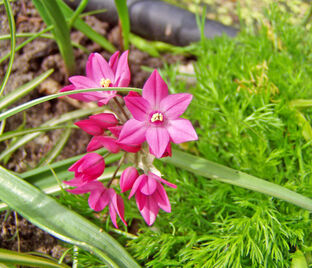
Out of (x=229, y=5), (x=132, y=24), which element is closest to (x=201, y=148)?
(x=132, y=24)

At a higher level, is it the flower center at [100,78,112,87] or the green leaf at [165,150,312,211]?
the flower center at [100,78,112,87]

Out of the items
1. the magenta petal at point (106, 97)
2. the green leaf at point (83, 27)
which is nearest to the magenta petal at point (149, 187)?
the magenta petal at point (106, 97)

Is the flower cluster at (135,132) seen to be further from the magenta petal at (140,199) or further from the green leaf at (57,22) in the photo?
the green leaf at (57,22)

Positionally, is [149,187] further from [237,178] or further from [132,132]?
[237,178]

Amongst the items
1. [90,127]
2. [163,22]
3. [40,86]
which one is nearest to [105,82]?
[90,127]

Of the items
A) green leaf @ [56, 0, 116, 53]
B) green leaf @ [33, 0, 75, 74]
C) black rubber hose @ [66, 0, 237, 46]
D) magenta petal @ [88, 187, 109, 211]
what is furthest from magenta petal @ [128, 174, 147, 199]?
black rubber hose @ [66, 0, 237, 46]

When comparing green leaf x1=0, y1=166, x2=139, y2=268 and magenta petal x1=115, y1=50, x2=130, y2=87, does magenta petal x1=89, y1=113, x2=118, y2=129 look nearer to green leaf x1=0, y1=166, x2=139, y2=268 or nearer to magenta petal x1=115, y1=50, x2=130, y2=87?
magenta petal x1=115, y1=50, x2=130, y2=87
